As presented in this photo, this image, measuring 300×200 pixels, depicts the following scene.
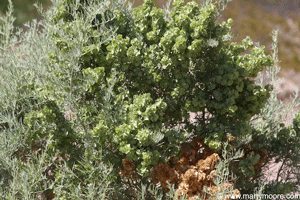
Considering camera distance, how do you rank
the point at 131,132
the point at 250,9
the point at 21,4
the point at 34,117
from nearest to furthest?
the point at 131,132 < the point at 34,117 < the point at 250,9 < the point at 21,4

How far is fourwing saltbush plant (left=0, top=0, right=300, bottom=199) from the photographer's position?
3.02m

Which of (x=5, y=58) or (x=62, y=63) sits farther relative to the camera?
(x=5, y=58)

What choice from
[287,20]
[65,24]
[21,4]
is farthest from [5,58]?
[287,20]

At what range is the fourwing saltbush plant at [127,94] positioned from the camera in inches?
119

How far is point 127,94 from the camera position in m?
3.29

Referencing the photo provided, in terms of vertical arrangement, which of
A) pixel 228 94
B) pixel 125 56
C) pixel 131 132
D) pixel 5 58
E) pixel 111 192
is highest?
pixel 5 58

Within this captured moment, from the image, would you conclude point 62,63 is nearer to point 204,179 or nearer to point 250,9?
point 204,179

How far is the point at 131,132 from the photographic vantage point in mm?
2971

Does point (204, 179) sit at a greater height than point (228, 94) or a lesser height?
lesser

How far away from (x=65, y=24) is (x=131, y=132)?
1.26 m

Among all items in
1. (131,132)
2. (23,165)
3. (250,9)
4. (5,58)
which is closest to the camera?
(131,132)

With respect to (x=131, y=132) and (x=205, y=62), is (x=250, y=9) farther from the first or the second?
(x=131, y=132)

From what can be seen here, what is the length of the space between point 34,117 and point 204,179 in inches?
63.8

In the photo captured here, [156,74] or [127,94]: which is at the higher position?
[156,74]
